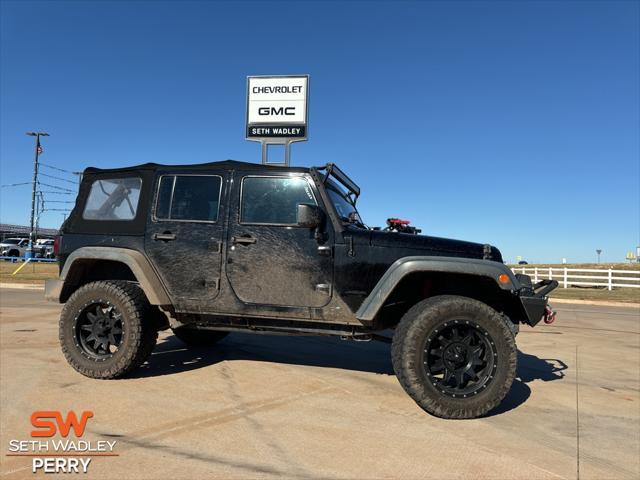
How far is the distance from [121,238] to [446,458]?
129 inches

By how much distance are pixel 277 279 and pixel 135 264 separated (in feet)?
4.33

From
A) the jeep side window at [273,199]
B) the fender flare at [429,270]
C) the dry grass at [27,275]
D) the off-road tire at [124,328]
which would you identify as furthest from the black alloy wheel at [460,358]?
the dry grass at [27,275]

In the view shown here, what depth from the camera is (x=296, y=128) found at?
39.6ft

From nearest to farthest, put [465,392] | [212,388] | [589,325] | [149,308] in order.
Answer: [465,392] → [212,388] → [149,308] → [589,325]

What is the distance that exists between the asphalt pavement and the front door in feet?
2.77

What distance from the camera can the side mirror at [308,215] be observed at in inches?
130

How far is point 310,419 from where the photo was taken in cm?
287

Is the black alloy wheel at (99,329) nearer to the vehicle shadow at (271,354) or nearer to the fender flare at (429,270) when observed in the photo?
the vehicle shadow at (271,354)

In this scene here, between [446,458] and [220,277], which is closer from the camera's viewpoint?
[446,458]

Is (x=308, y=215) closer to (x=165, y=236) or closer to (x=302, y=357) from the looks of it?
(x=165, y=236)

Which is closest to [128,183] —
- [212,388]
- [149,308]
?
[149,308]

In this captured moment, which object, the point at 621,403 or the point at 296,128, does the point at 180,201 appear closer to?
the point at 621,403

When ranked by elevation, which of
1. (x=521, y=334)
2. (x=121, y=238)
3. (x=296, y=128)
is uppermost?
(x=296, y=128)

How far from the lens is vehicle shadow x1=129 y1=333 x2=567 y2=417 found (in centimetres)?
405
